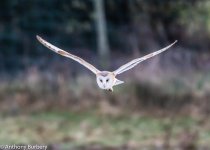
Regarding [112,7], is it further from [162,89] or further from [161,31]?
[162,89]

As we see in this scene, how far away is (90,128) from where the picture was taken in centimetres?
893

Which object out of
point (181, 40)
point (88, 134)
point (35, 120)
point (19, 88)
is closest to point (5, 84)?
point (19, 88)

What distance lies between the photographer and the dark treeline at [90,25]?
1104 cm

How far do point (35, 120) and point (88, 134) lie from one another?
0.96m

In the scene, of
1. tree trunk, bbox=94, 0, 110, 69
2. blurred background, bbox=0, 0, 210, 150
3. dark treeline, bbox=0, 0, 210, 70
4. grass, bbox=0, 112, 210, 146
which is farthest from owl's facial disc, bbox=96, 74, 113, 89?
tree trunk, bbox=94, 0, 110, 69

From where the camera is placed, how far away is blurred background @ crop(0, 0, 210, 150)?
8.67 m

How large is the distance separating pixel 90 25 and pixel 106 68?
2.65 meters

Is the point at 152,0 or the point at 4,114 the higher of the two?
the point at 152,0

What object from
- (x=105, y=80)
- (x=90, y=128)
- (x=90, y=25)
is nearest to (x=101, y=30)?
(x=90, y=25)

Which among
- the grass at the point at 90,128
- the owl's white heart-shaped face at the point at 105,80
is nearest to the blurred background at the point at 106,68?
the grass at the point at 90,128

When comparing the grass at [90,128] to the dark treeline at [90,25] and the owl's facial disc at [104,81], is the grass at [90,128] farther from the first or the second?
the owl's facial disc at [104,81]

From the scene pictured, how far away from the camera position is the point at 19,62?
1122cm

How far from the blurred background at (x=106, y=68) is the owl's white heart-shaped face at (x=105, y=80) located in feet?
20.7

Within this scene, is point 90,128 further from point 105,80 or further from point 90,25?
point 105,80
